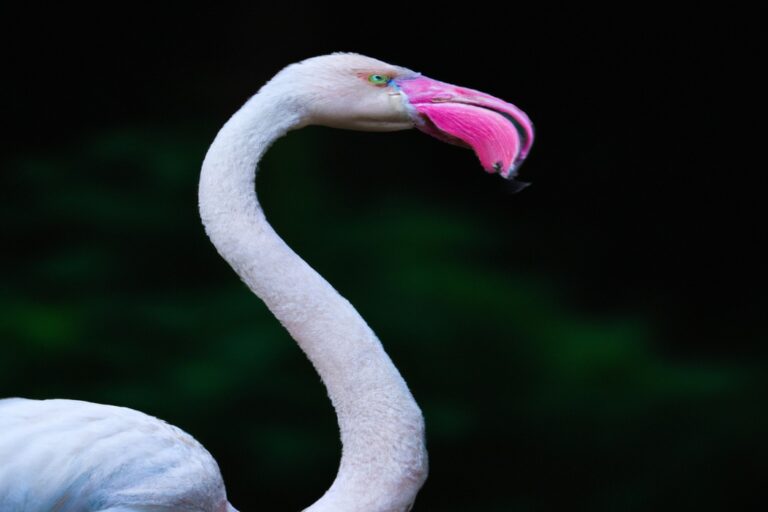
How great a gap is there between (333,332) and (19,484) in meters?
0.46

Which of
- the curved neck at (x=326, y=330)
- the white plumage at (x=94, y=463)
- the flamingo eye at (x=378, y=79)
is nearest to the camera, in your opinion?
Answer: the white plumage at (x=94, y=463)

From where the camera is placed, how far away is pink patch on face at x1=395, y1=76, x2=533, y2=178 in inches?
66.7

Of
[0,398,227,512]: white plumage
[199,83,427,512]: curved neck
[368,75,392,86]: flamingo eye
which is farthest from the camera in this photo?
[368,75,392,86]: flamingo eye

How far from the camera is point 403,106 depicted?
70.1 inches

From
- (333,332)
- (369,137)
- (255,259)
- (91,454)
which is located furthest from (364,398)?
(369,137)

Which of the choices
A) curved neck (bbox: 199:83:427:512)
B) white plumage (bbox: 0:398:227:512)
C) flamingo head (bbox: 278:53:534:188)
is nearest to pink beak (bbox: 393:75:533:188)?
flamingo head (bbox: 278:53:534:188)

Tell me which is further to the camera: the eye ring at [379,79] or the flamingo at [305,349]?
the eye ring at [379,79]

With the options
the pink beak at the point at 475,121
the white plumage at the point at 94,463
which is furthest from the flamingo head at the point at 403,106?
the white plumage at the point at 94,463

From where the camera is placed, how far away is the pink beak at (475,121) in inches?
66.7

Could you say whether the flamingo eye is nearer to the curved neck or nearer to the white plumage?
the curved neck

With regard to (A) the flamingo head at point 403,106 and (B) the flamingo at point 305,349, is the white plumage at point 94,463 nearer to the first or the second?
(B) the flamingo at point 305,349

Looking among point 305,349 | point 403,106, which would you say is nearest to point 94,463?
point 305,349

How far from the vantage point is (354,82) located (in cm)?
178

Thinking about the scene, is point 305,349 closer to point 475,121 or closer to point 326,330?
point 326,330
